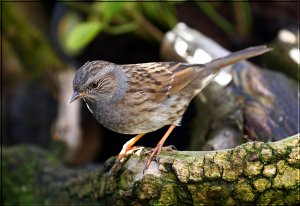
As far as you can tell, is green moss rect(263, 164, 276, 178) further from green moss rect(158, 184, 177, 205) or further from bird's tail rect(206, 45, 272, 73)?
bird's tail rect(206, 45, 272, 73)

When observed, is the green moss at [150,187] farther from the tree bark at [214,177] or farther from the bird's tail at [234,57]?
the bird's tail at [234,57]

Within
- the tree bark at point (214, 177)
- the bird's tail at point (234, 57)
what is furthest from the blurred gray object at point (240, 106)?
the tree bark at point (214, 177)

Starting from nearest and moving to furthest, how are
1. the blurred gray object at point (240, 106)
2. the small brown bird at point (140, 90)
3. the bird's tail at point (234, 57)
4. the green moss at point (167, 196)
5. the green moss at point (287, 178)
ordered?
the green moss at point (287, 178) → the green moss at point (167, 196) → the small brown bird at point (140, 90) → the blurred gray object at point (240, 106) → the bird's tail at point (234, 57)

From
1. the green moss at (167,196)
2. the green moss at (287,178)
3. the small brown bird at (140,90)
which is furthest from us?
the small brown bird at (140,90)

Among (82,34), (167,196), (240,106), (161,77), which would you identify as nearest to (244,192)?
(167,196)

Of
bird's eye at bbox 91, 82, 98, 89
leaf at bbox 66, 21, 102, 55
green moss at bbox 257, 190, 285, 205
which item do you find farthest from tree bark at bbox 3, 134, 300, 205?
leaf at bbox 66, 21, 102, 55

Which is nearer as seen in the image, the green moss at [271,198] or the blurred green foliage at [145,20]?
the green moss at [271,198]

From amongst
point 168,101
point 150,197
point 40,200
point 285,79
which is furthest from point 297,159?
point 40,200

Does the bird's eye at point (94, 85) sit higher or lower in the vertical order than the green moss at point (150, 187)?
higher
